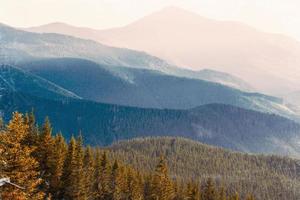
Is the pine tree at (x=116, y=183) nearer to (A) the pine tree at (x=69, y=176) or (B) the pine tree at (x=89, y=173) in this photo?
(B) the pine tree at (x=89, y=173)

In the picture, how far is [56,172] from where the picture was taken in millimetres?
90938

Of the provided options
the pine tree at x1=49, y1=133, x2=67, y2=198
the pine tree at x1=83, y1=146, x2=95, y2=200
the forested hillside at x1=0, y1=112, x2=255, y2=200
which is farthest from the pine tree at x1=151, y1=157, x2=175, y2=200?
the pine tree at x1=49, y1=133, x2=67, y2=198

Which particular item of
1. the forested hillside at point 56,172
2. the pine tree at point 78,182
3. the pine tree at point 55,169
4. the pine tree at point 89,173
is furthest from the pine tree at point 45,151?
the pine tree at point 89,173

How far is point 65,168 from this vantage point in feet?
332

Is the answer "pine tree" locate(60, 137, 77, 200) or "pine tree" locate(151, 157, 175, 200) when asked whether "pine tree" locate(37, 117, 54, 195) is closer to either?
"pine tree" locate(60, 137, 77, 200)

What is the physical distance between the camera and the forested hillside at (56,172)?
175ft

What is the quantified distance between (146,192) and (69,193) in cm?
5650

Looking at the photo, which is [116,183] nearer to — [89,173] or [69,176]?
[89,173]

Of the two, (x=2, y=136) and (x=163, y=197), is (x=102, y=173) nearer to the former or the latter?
(x=163, y=197)

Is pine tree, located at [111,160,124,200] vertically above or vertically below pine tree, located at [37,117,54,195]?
below

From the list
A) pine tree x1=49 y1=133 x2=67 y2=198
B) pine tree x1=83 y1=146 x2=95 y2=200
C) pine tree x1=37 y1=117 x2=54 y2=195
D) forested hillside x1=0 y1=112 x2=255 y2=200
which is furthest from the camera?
pine tree x1=83 y1=146 x2=95 y2=200

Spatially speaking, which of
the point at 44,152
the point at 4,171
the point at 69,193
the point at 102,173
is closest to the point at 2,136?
the point at 4,171

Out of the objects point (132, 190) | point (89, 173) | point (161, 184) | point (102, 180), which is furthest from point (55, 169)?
point (132, 190)

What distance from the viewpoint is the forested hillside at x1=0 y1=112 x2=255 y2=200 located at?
53.3 m
